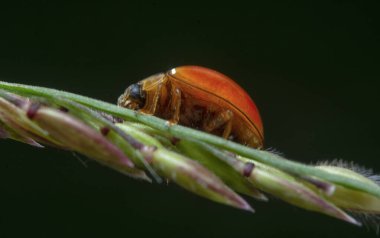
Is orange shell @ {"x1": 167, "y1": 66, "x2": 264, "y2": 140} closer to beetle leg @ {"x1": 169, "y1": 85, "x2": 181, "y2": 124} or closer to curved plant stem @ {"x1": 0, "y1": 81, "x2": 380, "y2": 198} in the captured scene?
beetle leg @ {"x1": 169, "y1": 85, "x2": 181, "y2": 124}

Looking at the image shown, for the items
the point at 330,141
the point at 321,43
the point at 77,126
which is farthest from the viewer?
the point at 321,43

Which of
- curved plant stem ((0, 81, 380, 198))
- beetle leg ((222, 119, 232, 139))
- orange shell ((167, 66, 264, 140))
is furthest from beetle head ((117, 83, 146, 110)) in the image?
curved plant stem ((0, 81, 380, 198))

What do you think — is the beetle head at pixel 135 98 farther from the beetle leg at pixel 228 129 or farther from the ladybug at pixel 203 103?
the beetle leg at pixel 228 129

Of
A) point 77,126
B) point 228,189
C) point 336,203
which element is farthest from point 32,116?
point 336,203

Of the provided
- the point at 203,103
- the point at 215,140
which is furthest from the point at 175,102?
the point at 215,140

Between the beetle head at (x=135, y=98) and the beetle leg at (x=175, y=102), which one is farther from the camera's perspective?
the beetle head at (x=135, y=98)

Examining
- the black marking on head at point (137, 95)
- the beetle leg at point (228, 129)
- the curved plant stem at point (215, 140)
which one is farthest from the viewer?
the black marking on head at point (137, 95)

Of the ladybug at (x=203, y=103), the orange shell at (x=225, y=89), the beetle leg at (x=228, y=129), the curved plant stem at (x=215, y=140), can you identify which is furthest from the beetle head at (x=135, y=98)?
the curved plant stem at (x=215, y=140)

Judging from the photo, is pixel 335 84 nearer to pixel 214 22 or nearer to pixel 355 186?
pixel 214 22
